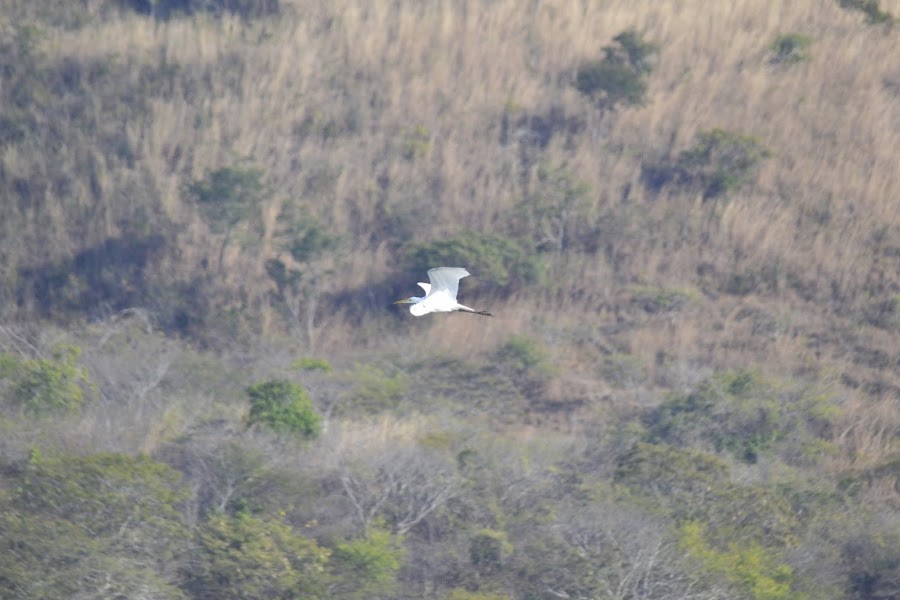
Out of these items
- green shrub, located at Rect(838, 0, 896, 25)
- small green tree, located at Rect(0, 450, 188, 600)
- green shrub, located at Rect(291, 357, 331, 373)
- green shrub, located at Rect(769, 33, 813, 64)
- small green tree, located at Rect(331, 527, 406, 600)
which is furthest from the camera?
green shrub, located at Rect(838, 0, 896, 25)

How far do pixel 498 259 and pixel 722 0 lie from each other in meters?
10.4

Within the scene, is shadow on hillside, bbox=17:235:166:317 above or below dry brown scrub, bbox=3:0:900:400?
below

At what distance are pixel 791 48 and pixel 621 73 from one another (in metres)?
4.15

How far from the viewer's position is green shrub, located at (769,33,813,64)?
32562 mm

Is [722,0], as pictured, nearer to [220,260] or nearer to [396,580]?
[220,260]

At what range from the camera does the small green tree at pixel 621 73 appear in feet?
102

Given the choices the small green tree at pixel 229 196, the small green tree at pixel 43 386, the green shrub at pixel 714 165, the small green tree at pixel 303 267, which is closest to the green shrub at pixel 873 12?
the green shrub at pixel 714 165

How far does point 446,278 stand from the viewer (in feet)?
48.5

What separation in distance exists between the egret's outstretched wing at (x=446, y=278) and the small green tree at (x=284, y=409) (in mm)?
6499

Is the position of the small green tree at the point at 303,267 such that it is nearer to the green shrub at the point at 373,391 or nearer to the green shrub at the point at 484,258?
the green shrub at the point at 484,258

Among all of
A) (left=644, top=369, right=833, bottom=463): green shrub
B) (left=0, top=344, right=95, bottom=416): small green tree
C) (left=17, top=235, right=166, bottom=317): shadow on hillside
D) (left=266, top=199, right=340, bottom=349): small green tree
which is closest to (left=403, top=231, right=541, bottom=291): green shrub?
(left=266, top=199, right=340, bottom=349): small green tree

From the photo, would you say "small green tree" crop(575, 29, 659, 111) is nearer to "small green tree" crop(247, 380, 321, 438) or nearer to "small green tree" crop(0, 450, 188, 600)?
"small green tree" crop(247, 380, 321, 438)

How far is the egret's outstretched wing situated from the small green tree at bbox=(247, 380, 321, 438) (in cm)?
650

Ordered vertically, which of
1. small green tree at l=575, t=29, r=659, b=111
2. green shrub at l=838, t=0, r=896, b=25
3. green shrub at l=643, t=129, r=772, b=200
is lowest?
green shrub at l=643, t=129, r=772, b=200
